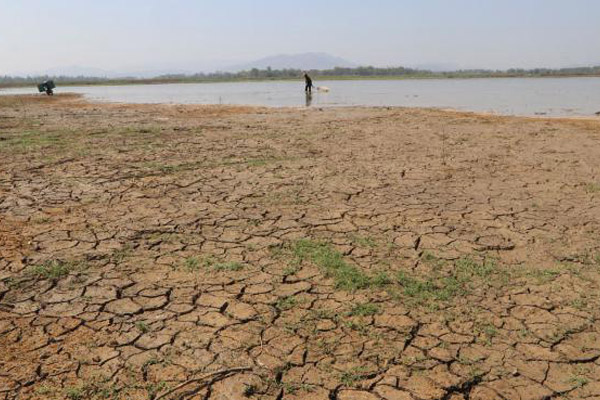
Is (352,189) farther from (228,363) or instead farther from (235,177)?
(228,363)

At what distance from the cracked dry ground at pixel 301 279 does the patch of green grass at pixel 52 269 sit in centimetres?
2

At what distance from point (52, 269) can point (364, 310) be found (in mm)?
2661

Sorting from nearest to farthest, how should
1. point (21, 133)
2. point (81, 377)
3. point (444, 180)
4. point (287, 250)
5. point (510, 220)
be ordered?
point (81, 377) → point (287, 250) → point (510, 220) → point (444, 180) → point (21, 133)

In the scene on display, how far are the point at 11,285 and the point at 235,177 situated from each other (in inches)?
145

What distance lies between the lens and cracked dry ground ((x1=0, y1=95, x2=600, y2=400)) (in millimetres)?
2605

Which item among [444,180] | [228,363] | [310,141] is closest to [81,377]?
[228,363]

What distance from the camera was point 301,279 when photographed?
12.3 ft

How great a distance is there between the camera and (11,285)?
367 cm

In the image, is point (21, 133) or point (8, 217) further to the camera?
point (21, 133)

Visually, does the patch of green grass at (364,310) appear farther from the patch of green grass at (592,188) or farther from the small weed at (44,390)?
the patch of green grass at (592,188)

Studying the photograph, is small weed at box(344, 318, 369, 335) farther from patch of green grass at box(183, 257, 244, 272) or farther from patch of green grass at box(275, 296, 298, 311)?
patch of green grass at box(183, 257, 244, 272)

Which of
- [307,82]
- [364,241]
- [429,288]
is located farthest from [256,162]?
[307,82]

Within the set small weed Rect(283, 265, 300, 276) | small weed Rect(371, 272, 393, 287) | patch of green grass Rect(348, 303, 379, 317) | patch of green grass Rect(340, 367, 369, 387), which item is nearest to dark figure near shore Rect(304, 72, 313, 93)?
small weed Rect(283, 265, 300, 276)

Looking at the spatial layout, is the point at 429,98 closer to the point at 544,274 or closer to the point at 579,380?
the point at 544,274
